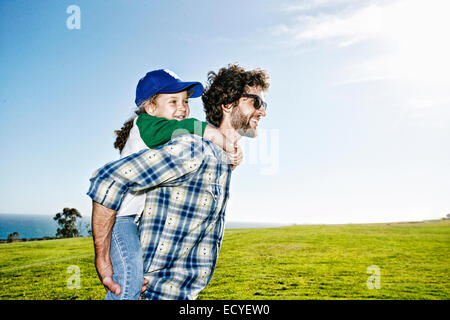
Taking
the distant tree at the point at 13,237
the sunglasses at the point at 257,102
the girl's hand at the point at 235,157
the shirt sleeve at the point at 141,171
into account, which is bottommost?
the distant tree at the point at 13,237

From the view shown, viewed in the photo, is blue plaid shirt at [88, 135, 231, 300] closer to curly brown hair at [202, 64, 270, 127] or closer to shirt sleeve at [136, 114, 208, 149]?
shirt sleeve at [136, 114, 208, 149]

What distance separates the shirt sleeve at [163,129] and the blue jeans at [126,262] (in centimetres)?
67

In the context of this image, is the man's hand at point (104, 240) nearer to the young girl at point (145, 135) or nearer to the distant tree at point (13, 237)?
the young girl at point (145, 135)

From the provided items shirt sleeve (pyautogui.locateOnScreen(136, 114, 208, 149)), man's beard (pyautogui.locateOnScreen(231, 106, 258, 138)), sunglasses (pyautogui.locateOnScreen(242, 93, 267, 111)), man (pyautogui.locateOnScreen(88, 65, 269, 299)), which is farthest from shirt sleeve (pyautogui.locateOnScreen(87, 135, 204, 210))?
sunglasses (pyautogui.locateOnScreen(242, 93, 267, 111))

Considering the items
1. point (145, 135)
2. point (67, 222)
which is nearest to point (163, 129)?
point (145, 135)

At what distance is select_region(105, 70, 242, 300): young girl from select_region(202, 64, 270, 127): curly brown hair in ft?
0.59

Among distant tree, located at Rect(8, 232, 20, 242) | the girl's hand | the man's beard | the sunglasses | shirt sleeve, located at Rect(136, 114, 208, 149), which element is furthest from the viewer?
distant tree, located at Rect(8, 232, 20, 242)

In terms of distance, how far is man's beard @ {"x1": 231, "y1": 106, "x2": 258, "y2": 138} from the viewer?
250 centimetres

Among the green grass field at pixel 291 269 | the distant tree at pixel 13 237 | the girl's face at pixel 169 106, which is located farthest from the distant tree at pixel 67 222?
the girl's face at pixel 169 106

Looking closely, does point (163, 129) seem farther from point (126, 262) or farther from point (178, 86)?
point (126, 262)

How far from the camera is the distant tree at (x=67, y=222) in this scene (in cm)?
3331

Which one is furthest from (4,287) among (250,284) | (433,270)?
(433,270)
